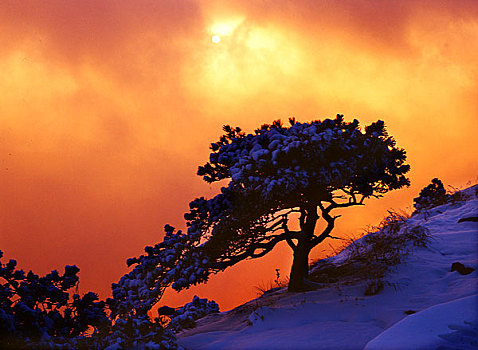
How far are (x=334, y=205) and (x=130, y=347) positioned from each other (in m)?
7.46

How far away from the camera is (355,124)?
12.2 m

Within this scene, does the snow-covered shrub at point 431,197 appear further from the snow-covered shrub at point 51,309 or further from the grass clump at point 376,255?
the snow-covered shrub at point 51,309

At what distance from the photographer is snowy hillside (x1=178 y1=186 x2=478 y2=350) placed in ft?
23.1

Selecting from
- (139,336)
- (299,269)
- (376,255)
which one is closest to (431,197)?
(376,255)

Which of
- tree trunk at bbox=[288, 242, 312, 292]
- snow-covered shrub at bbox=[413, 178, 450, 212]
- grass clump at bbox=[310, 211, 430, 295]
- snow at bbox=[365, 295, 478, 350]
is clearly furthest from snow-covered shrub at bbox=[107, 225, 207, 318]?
snow-covered shrub at bbox=[413, 178, 450, 212]

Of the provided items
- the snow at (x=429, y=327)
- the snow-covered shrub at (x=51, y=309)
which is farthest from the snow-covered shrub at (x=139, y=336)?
the snow at (x=429, y=327)

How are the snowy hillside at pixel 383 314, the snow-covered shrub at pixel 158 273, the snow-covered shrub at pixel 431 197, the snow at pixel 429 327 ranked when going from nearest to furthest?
the snow at pixel 429 327 < the snowy hillside at pixel 383 314 < the snow-covered shrub at pixel 158 273 < the snow-covered shrub at pixel 431 197

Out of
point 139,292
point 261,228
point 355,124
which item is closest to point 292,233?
point 261,228

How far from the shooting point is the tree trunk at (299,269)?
515 inches

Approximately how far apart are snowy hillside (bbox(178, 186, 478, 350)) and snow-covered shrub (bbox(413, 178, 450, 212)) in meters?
6.78

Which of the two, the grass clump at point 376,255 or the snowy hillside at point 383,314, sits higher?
the grass clump at point 376,255

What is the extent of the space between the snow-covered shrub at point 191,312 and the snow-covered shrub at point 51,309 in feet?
7.28

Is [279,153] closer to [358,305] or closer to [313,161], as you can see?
[313,161]

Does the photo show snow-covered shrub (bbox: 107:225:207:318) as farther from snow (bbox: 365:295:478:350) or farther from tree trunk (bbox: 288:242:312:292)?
snow (bbox: 365:295:478:350)
